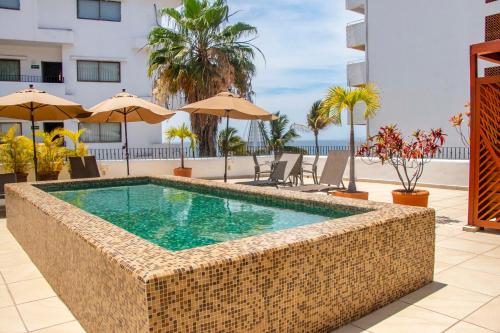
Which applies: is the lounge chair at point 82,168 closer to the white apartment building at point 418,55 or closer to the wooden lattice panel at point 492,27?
the wooden lattice panel at point 492,27

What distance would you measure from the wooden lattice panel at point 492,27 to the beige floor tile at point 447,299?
458cm

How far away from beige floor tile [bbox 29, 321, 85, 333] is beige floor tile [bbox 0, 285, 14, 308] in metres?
0.85

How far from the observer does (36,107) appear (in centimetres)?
973

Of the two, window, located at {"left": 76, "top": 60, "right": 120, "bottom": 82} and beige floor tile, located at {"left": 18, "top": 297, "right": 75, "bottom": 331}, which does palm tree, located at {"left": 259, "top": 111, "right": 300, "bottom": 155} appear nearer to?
window, located at {"left": 76, "top": 60, "right": 120, "bottom": 82}

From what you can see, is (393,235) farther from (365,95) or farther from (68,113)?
(68,113)

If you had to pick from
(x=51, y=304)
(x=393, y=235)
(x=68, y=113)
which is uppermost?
(x=68, y=113)

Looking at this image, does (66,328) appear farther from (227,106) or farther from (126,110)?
(126,110)

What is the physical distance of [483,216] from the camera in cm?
652

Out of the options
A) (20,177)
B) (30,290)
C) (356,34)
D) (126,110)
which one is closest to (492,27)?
(30,290)

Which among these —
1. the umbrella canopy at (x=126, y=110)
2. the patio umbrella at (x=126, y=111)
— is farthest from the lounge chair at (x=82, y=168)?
the umbrella canopy at (x=126, y=110)

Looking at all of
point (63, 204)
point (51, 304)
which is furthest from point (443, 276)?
point (63, 204)

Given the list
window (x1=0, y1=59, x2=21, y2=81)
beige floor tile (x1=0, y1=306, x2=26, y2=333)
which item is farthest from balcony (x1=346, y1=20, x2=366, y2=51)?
beige floor tile (x1=0, y1=306, x2=26, y2=333)

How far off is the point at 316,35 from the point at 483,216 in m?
15.8

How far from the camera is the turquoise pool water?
534 cm
